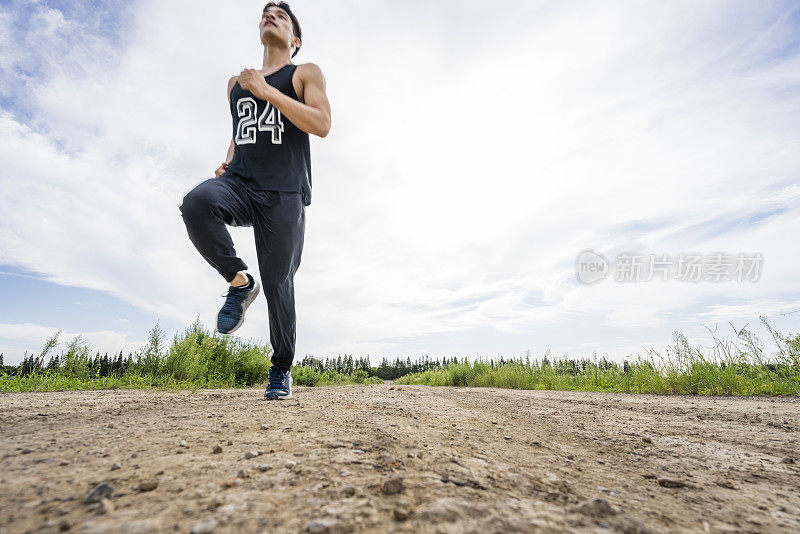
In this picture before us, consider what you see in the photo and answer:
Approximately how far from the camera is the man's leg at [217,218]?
8.27ft

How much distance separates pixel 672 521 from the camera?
39.2 inches

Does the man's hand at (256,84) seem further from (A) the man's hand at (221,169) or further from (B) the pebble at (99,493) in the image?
(B) the pebble at (99,493)

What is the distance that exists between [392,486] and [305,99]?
2.85 meters

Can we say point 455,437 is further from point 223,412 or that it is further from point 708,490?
point 223,412

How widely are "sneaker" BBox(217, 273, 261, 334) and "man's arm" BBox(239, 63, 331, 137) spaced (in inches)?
47.9

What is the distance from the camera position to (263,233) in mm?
2934

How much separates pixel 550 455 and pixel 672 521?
60cm

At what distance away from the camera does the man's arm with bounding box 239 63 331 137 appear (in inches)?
102

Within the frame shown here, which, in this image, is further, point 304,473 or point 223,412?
point 223,412

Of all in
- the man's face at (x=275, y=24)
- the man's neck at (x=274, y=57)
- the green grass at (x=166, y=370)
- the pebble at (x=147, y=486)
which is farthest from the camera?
the green grass at (x=166, y=370)

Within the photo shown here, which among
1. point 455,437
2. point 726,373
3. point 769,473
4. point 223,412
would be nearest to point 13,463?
point 223,412

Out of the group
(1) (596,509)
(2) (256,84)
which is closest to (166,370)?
(2) (256,84)

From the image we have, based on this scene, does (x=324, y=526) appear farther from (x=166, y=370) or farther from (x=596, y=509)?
(x=166, y=370)

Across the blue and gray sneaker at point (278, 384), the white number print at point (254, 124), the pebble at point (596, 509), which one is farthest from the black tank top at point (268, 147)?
the pebble at point (596, 509)
